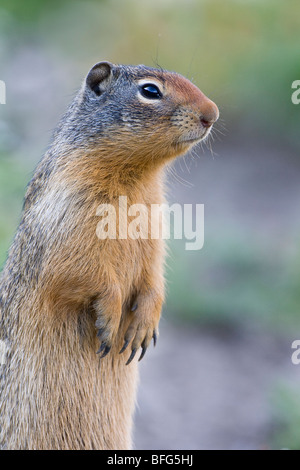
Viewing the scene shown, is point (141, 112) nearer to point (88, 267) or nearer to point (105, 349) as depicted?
point (88, 267)

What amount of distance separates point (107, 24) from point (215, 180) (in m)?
3.35

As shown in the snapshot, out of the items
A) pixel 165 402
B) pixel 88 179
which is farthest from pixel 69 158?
pixel 165 402

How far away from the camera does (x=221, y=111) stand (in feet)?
35.9

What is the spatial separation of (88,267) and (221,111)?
7455mm

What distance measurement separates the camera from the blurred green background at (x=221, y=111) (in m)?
8.36

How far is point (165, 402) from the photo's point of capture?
7.01 meters

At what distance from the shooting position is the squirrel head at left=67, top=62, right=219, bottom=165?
3.80 meters

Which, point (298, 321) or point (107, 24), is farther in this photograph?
point (107, 24)

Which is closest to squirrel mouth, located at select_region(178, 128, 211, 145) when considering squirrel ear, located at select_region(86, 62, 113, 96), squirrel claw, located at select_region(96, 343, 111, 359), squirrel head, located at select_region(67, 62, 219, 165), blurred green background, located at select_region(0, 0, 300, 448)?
squirrel head, located at select_region(67, 62, 219, 165)

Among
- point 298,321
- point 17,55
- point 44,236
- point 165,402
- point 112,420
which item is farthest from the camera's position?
point 17,55

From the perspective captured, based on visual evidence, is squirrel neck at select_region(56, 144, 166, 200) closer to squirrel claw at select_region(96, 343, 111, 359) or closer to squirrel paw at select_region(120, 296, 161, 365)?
squirrel paw at select_region(120, 296, 161, 365)

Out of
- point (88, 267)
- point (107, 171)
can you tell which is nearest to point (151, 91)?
point (107, 171)

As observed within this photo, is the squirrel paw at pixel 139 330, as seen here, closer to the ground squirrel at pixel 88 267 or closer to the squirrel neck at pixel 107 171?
the ground squirrel at pixel 88 267
